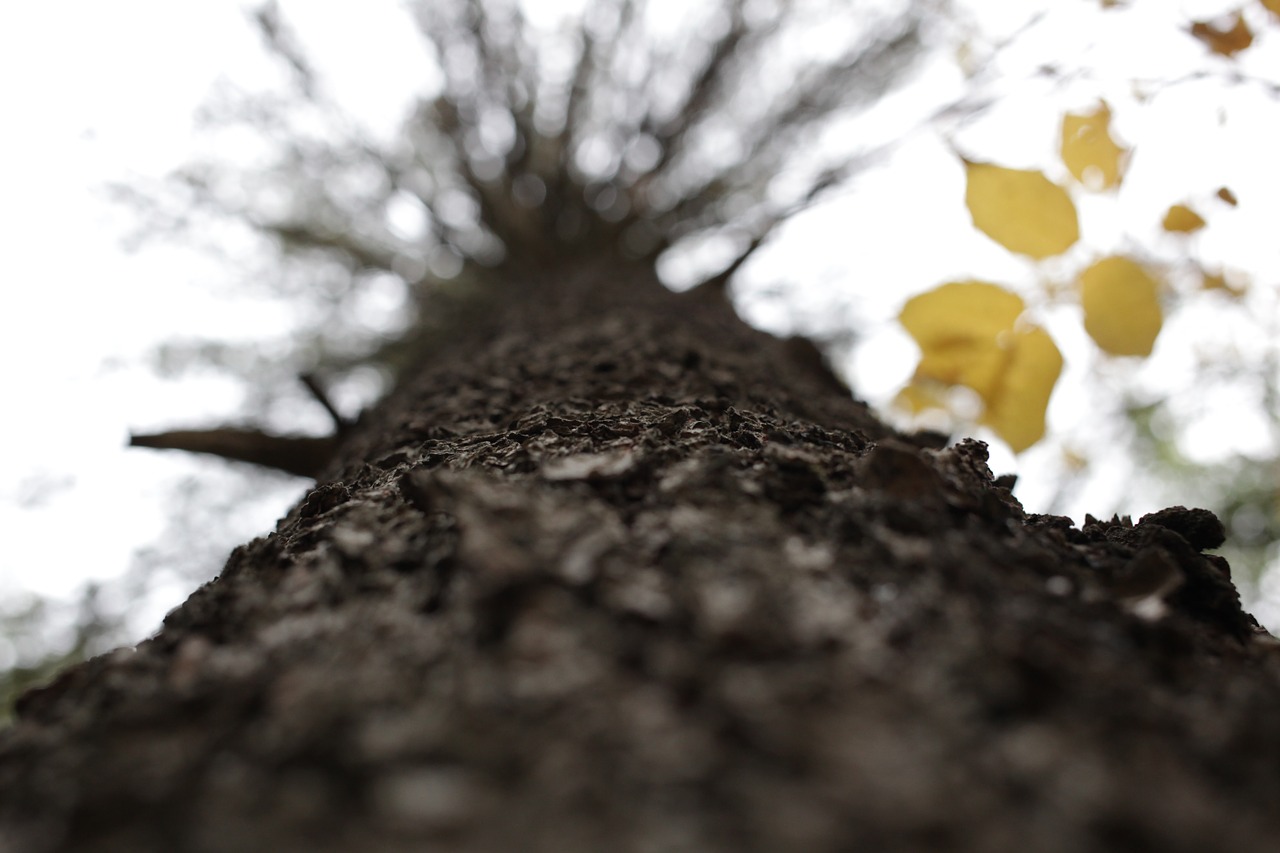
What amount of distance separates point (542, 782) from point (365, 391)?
391 cm

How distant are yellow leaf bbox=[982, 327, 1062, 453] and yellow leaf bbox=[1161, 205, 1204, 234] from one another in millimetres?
489

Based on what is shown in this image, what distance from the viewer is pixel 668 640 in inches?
22.3

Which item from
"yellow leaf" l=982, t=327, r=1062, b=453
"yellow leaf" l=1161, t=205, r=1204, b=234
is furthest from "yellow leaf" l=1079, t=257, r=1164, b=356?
"yellow leaf" l=1161, t=205, r=1204, b=234

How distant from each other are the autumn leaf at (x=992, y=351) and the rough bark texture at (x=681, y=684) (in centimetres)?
46

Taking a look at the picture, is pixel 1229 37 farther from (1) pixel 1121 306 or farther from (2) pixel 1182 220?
(1) pixel 1121 306

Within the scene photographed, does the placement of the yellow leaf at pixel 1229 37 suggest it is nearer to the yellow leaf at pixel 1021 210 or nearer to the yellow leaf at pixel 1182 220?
the yellow leaf at pixel 1182 220

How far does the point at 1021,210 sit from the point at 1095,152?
259 mm

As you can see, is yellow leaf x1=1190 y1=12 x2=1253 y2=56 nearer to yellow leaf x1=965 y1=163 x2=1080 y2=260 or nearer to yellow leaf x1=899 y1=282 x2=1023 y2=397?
yellow leaf x1=965 y1=163 x2=1080 y2=260

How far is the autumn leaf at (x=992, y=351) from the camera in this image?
1.37 meters

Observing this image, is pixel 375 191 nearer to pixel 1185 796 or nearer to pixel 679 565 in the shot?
pixel 679 565

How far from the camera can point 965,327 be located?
4.53 feet

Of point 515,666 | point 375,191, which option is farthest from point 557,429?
point 375,191

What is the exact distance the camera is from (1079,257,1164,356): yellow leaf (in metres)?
1.31

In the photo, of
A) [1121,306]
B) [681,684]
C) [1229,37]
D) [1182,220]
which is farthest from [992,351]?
[681,684]
